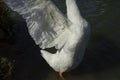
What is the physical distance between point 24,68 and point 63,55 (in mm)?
1286

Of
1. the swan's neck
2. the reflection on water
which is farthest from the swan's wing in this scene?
the reflection on water

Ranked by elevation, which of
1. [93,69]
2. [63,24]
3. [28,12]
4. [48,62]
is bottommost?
[93,69]

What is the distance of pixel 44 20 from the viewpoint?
7727 millimetres

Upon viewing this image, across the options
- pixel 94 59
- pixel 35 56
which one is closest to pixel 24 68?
pixel 35 56

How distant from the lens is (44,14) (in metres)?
7.65

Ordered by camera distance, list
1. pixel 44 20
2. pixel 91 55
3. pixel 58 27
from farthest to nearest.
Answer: pixel 91 55 < pixel 58 27 < pixel 44 20

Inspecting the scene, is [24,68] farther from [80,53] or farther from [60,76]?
[80,53]

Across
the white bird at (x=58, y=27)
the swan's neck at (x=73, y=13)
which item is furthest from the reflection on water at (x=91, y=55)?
the swan's neck at (x=73, y=13)

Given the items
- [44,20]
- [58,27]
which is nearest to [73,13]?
[58,27]

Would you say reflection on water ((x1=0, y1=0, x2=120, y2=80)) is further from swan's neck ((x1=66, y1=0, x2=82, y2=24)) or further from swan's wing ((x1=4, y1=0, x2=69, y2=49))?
swan's neck ((x1=66, y1=0, x2=82, y2=24))

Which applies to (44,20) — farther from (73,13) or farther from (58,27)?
(73,13)

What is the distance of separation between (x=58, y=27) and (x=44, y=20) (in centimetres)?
38

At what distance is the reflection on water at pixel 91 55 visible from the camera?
336 inches

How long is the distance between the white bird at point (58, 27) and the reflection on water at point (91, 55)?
660mm
